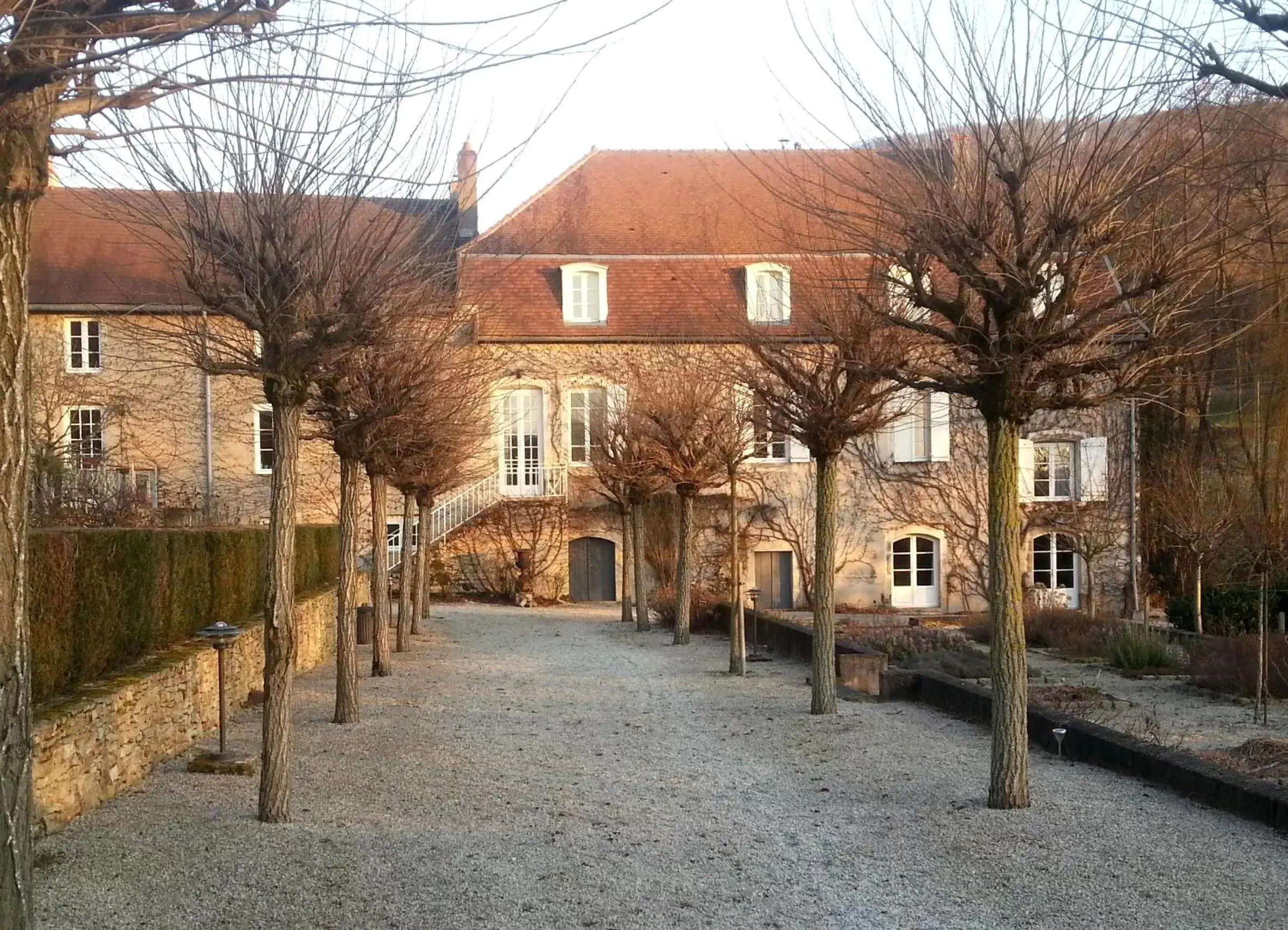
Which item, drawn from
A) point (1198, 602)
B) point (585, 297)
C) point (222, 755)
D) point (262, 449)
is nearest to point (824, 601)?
point (222, 755)

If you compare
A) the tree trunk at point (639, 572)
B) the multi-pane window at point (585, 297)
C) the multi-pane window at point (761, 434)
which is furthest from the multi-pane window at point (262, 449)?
Answer: the multi-pane window at point (761, 434)

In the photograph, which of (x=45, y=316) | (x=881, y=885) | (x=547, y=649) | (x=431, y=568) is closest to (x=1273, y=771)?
A: (x=881, y=885)

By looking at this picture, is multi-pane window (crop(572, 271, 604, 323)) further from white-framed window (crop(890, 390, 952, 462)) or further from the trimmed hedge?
the trimmed hedge

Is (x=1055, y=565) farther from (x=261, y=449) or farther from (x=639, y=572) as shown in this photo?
(x=261, y=449)

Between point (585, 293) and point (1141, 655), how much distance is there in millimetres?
16128

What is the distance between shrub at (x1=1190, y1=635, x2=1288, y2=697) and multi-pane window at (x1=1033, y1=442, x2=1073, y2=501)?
13.8 metres

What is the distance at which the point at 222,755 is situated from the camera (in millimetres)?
8930

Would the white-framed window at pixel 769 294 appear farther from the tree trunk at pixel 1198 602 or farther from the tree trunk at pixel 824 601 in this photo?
the tree trunk at pixel 1198 602

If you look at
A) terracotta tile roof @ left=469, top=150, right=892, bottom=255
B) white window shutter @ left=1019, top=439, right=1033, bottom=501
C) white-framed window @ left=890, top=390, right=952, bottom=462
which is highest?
terracotta tile roof @ left=469, top=150, right=892, bottom=255

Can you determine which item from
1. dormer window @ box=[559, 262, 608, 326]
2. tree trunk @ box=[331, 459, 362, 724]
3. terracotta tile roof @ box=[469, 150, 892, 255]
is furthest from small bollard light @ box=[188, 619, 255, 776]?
dormer window @ box=[559, 262, 608, 326]

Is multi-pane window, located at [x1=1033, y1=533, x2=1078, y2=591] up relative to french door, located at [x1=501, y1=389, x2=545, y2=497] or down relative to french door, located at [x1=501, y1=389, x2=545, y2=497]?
down

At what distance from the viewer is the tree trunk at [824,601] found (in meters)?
11.3

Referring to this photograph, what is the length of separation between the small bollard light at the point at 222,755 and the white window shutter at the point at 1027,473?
2123 cm

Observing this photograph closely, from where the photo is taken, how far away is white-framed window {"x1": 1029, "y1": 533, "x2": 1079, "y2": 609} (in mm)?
27859
